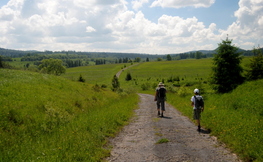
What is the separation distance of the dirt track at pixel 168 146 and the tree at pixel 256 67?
15.8m

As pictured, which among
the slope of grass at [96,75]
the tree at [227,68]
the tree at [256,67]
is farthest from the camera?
the slope of grass at [96,75]

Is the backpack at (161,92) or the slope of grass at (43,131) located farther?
the backpack at (161,92)

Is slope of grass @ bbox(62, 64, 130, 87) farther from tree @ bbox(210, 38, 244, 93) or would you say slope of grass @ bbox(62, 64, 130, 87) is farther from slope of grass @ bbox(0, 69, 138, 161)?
slope of grass @ bbox(0, 69, 138, 161)

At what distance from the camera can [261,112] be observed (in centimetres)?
1384

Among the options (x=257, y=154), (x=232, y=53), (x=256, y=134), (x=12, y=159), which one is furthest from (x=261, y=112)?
(x=12, y=159)

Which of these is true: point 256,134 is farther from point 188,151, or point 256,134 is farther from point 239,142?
point 188,151

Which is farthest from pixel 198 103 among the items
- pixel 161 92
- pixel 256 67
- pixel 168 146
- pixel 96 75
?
pixel 96 75

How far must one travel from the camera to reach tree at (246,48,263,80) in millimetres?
22427

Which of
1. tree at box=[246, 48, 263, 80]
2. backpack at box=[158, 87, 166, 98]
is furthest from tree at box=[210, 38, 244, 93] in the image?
backpack at box=[158, 87, 166, 98]

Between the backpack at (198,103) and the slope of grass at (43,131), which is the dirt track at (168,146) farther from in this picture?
the backpack at (198,103)

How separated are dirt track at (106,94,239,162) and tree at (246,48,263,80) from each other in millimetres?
15811

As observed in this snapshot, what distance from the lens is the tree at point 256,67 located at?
73.6 ft

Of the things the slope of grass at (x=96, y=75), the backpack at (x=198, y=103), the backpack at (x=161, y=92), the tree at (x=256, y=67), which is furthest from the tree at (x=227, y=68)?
the slope of grass at (x=96, y=75)

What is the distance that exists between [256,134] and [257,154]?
2082mm
